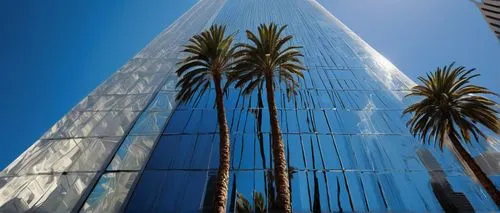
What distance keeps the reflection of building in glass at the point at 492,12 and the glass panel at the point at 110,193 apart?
1919 centimetres

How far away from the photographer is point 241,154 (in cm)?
2134

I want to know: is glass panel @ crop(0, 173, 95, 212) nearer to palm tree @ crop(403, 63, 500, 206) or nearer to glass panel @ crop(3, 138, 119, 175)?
glass panel @ crop(3, 138, 119, 175)

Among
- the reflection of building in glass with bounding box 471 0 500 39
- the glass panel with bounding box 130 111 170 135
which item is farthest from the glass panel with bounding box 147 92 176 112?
the reflection of building in glass with bounding box 471 0 500 39

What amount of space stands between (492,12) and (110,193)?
20.1 m

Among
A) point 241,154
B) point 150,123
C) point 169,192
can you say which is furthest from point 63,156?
point 241,154

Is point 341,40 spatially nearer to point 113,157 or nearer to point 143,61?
point 143,61

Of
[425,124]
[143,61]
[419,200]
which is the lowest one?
[419,200]

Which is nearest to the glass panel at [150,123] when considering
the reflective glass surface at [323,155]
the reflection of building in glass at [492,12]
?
the reflective glass surface at [323,155]

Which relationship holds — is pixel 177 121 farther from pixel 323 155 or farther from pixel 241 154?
pixel 323 155

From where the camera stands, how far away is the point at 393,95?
26.6 m

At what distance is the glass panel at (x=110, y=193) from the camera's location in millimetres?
18375

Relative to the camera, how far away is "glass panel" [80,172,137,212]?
60.3ft

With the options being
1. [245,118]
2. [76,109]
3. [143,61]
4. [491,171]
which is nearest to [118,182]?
[76,109]

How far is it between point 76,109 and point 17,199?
7.88 m
